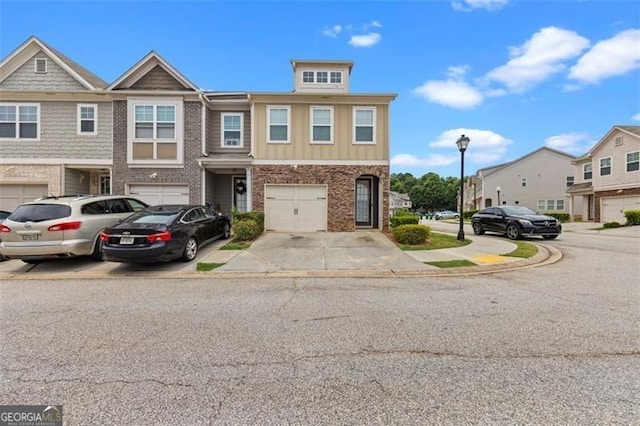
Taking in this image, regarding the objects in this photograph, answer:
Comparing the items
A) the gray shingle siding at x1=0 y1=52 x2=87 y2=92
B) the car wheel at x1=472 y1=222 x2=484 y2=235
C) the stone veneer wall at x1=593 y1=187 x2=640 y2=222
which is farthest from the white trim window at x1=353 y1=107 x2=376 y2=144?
the stone veneer wall at x1=593 y1=187 x2=640 y2=222

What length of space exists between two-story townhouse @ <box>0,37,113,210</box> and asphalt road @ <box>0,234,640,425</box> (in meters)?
10.5

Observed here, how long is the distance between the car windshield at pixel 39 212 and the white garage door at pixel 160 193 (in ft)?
21.6

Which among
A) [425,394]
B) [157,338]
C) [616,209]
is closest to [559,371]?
[425,394]

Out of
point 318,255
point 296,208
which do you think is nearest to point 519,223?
point 318,255

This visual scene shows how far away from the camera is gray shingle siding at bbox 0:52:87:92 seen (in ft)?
50.2

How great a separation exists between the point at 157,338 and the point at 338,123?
12.8 m

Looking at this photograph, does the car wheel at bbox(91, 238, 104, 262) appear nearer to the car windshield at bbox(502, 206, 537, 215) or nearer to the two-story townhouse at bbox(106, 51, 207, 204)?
the two-story townhouse at bbox(106, 51, 207, 204)

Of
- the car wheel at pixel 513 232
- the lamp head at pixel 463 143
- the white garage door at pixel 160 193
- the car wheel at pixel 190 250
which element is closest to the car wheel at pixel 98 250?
the car wheel at pixel 190 250

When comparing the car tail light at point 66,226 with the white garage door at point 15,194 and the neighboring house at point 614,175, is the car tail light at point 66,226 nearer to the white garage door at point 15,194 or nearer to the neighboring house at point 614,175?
the white garage door at point 15,194

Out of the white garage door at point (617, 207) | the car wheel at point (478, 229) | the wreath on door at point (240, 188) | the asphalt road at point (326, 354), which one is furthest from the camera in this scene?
the white garage door at point (617, 207)

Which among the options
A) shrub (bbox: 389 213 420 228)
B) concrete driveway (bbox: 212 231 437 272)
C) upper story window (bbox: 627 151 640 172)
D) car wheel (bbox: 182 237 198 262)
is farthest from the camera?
upper story window (bbox: 627 151 640 172)

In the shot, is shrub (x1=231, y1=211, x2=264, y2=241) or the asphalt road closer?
the asphalt road

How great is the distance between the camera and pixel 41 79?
1538cm

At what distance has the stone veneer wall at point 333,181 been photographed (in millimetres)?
15016
